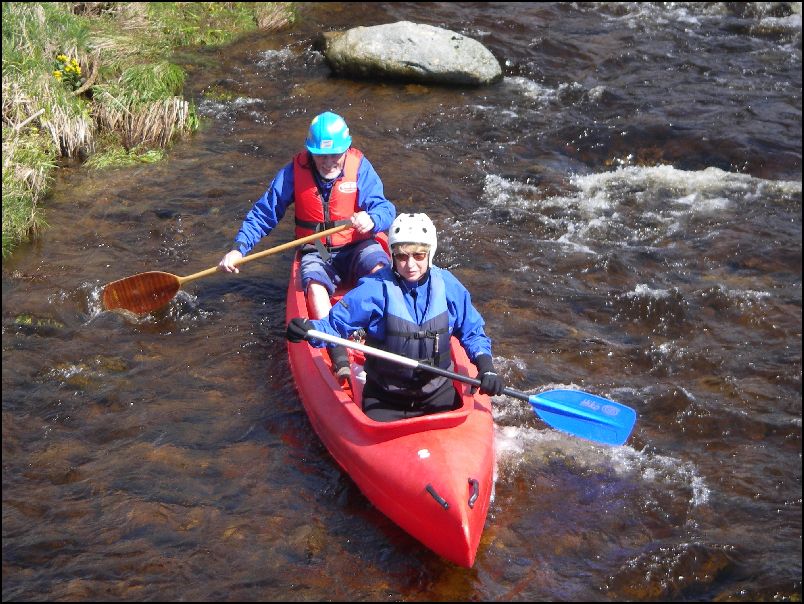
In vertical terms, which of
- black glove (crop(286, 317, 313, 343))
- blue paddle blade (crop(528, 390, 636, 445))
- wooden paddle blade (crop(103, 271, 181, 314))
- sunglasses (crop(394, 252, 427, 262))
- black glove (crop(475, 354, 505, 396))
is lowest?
wooden paddle blade (crop(103, 271, 181, 314))

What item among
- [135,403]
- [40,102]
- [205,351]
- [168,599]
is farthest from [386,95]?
[168,599]

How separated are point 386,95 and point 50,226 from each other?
400 cm

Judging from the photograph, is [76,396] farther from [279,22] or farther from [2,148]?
[279,22]

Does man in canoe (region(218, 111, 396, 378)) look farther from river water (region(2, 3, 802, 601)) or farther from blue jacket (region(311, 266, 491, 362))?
blue jacket (region(311, 266, 491, 362))

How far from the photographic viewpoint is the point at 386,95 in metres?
10.3

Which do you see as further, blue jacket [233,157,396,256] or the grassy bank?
the grassy bank

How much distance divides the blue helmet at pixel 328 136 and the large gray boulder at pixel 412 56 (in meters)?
4.51

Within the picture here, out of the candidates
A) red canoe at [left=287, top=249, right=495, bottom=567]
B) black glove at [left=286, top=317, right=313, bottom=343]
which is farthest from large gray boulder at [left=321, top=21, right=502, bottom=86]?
black glove at [left=286, top=317, right=313, bottom=343]

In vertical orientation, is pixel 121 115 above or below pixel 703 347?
above

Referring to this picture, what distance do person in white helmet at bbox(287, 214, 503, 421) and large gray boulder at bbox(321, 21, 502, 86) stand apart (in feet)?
19.0

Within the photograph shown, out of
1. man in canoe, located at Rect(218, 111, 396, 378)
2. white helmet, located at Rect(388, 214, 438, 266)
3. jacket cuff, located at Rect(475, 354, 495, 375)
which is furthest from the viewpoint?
man in canoe, located at Rect(218, 111, 396, 378)

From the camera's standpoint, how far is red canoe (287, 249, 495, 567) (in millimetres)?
4598

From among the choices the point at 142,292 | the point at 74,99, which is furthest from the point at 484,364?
the point at 74,99

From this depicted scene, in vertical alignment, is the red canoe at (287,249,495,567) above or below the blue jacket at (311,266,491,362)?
below
